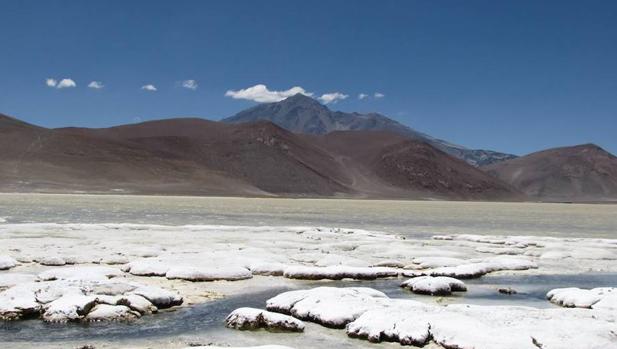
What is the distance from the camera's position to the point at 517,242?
32.5 meters

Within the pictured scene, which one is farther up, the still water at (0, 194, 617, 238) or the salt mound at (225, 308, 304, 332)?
the still water at (0, 194, 617, 238)

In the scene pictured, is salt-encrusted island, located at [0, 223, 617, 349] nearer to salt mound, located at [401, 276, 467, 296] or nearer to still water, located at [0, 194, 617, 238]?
salt mound, located at [401, 276, 467, 296]

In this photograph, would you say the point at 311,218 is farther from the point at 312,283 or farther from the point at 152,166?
the point at 152,166

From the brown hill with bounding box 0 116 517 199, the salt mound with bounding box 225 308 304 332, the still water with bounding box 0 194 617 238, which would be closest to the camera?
the salt mound with bounding box 225 308 304 332

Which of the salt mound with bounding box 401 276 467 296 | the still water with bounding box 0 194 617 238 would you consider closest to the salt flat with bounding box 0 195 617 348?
the salt mound with bounding box 401 276 467 296

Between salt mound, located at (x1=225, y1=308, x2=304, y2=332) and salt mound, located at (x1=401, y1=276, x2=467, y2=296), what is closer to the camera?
salt mound, located at (x1=225, y1=308, x2=304, y2=332)

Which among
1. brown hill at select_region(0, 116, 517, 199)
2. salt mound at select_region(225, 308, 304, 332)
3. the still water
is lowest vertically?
salt mound at select_region(225, 308, 304, 332)

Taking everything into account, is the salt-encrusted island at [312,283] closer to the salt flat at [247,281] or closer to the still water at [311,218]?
the salt flat at [247,281]

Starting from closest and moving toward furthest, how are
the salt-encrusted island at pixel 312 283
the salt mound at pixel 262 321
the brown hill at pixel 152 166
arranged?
the salt-encrusted island at pixel 312 283
the salt mound at pixel 262 321
the brown hill at pixel 152 166

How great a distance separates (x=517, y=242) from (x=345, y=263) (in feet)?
46.5

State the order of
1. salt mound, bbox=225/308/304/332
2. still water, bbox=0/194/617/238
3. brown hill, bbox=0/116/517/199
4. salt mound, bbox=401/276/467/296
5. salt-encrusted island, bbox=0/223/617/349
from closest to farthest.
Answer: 1. salt-encrusted island, bbox=0/223/617/349
2. salt mound, bbox=225/308/304/332
3. salt mound, bbox=401/276/467/296
4. still water, bbox=0/194/617/238
5. brown hill, bbox=0/116/517/199

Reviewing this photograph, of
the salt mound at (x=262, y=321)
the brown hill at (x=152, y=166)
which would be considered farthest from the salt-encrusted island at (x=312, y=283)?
the brown hill at (x=152, y=166)

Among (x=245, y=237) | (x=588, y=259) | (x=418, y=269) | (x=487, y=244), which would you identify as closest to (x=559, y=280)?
(x=418, y=269)

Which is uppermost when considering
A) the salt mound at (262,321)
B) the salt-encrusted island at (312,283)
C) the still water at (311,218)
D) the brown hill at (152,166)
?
the brown hill at (152,166)
